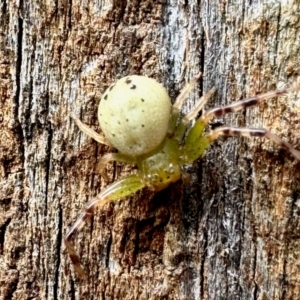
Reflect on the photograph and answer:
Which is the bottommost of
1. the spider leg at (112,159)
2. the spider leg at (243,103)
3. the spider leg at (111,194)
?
the spider leg at (111,194)

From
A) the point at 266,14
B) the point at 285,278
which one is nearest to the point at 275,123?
the point at 266,14

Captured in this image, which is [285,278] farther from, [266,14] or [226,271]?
[266,14]

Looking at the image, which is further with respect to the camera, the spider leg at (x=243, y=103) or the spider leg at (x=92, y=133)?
the spider leg at (x=92, y=133)

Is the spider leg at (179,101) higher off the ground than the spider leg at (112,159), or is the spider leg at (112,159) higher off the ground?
the spider leg at (179,101)

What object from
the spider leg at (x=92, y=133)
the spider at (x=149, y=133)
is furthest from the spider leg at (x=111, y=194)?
the spider leg at (x=92, y=133)

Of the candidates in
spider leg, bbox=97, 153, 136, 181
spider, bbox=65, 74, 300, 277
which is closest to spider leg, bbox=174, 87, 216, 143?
spider, bbox=65, 74, 300, 277

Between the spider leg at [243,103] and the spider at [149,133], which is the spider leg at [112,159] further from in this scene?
the spider leg at [243,103]
